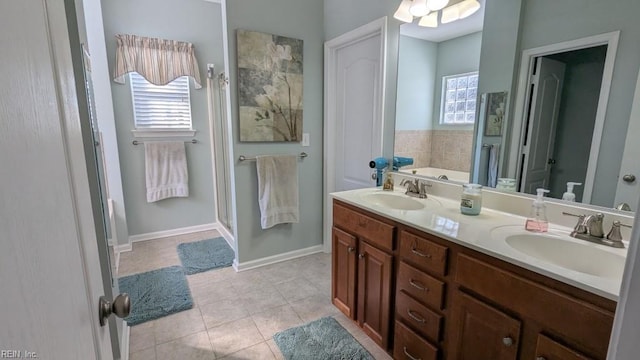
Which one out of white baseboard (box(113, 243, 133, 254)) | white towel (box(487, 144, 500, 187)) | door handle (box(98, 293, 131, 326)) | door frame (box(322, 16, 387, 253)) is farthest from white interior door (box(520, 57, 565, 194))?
white baseboard (box(113, 243, 133, 254))

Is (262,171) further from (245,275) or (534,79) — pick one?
(534,79)

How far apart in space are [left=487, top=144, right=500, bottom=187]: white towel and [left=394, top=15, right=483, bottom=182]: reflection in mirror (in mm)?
130

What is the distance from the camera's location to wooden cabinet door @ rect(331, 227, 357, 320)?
1912 mm

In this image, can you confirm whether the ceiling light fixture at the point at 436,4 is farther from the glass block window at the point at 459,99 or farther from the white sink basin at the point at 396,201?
the white sink basin at the point at 396,201

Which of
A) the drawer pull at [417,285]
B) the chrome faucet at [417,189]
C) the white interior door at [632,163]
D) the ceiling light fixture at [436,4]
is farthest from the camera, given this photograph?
the chrome faucet at [417,189]

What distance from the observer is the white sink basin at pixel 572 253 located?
3.59 feet

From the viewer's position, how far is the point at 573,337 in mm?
905

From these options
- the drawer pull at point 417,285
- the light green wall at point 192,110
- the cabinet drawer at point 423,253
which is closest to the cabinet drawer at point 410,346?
the drawer pull at point 417,285

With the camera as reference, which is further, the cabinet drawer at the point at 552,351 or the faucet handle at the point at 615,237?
the faucet handle at the point at 615,237

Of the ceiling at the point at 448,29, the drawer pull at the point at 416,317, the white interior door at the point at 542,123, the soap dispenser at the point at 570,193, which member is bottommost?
the drawer pull at the point at 416,317

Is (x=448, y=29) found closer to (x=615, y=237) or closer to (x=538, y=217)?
(x=538, y=217)

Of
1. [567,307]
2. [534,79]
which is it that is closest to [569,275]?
[567,307]

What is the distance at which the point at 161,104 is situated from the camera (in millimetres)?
3357

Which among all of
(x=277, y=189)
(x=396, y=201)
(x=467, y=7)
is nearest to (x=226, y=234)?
(x=277, y=189)
